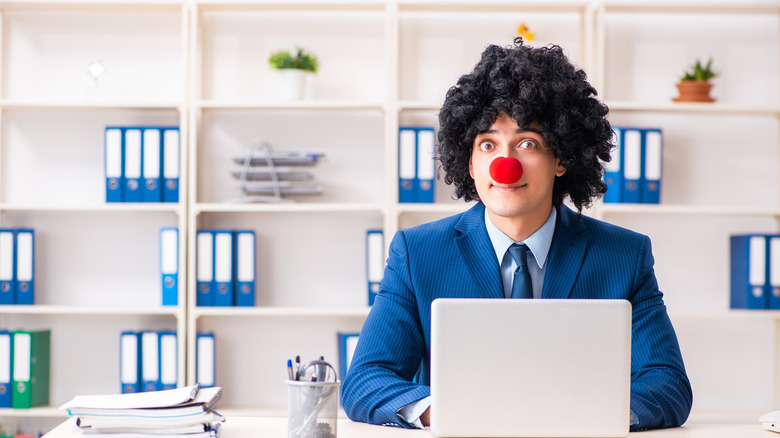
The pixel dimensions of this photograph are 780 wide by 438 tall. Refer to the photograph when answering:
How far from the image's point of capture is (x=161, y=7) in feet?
9.70

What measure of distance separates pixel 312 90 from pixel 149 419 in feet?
7.03

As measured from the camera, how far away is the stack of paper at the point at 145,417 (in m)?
1.10

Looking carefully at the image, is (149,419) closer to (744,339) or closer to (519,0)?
(519,0)

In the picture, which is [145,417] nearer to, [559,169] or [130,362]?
[559,169]

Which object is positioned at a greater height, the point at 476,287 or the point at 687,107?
the point at 687,107

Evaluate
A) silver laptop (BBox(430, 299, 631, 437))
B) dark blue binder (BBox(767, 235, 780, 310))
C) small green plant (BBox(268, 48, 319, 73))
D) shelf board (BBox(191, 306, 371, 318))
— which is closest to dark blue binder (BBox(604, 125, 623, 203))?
dark blue binder (BBox(767, 235, 780, 310))

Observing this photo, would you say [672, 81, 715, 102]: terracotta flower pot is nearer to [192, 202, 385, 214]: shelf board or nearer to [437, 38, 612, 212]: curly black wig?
[192, 202, 385, 214]: shelf board

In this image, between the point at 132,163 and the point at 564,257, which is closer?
the point at 564,257

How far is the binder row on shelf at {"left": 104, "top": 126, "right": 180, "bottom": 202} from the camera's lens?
2.82 meters

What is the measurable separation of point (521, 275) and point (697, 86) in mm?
1804

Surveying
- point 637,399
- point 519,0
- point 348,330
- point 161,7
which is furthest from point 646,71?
point 637,399

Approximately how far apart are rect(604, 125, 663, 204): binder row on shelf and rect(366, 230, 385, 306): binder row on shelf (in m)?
0.88

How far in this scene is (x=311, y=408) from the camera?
1.06 metres

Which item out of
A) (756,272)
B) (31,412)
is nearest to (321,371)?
(31,412)
